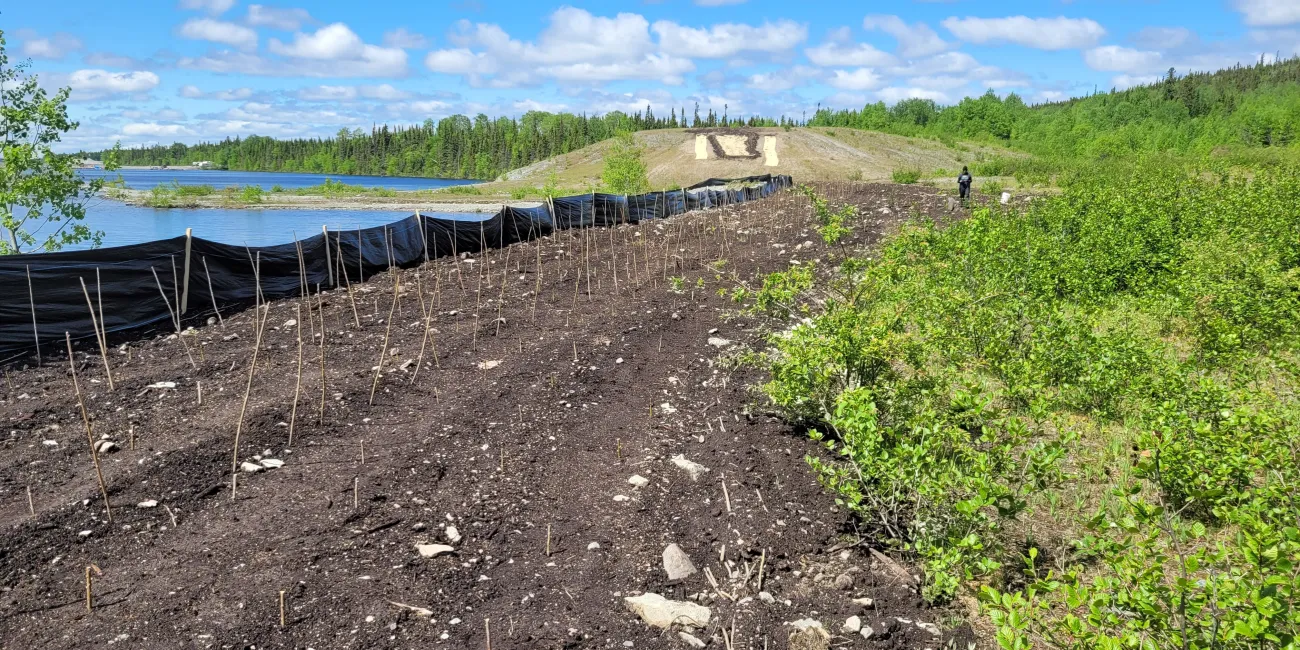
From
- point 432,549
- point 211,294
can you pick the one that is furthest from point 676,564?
point 211,294

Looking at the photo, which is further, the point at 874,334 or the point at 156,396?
the point at 156,396

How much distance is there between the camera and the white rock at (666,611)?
3.54 m

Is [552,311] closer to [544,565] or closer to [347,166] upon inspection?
[544,565]

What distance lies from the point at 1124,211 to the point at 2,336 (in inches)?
550

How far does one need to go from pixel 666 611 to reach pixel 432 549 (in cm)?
133

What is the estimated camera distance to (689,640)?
11.3 feet

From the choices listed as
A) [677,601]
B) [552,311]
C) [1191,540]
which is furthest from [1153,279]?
[677,601]

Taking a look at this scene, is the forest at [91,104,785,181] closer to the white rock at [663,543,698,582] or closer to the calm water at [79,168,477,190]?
the calm water at [79,168,477,190]

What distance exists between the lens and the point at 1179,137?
55.4m

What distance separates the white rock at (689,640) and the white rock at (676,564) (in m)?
0.42

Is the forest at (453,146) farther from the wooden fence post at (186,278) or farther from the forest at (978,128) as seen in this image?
the wooden fence post at (186,278)

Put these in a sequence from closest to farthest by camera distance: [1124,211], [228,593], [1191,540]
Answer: [228,593]
[1191,540]
[1124,211]

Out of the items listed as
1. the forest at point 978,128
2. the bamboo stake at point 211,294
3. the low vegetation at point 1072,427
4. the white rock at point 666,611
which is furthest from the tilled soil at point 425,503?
the forest at point 978,128

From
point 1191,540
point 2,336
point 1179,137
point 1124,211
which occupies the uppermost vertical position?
point 1179,137
